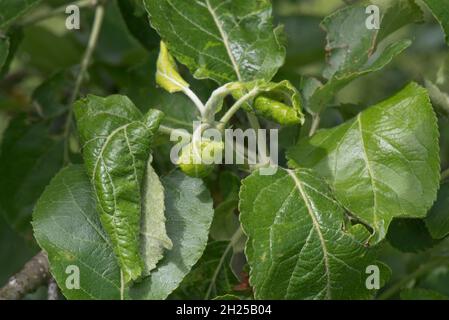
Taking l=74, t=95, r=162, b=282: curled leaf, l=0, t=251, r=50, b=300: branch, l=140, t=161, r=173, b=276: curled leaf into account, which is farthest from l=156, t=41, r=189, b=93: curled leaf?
l=0, t=251, r=50, b=300: branch

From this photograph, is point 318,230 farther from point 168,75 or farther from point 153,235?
point 168,75

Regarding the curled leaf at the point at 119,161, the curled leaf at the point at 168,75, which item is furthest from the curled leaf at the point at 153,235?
the curled leaf at the point at 168,75

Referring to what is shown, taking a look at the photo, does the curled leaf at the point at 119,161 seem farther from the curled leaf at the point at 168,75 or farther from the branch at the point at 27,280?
the branch at the point at 27,280

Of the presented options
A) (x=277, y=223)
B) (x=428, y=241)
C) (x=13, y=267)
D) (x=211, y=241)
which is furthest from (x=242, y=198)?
(x=13, y=267)

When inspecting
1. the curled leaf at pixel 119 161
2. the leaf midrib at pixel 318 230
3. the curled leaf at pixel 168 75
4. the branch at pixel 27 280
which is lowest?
the branch at pixel 27 280

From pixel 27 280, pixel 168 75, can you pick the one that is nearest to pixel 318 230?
pixel 168 75

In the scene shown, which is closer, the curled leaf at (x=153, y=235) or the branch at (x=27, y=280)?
the curled leaf at (x=153, y=235)

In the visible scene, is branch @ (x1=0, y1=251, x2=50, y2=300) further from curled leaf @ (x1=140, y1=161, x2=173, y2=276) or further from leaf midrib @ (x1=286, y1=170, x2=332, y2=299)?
leaf midrib @ (x1=286, y1=170, x2=332, y2=299)

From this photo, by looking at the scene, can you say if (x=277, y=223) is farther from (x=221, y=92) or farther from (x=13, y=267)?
(x=13, y=267)
